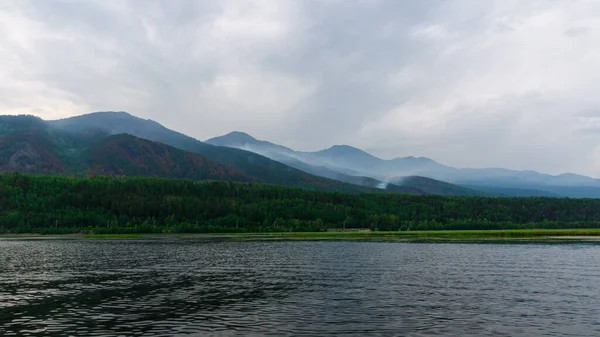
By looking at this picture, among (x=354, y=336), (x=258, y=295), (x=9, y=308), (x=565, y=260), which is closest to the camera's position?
(x=354, y=336)

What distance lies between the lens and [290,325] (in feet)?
139

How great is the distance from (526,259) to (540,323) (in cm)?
6565

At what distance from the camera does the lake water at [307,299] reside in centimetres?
4125

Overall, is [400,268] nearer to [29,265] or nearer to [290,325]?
[290,325]

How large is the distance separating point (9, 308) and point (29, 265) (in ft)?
177

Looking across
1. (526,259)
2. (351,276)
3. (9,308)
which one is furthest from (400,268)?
(9,308)

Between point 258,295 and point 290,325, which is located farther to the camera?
point 258,295

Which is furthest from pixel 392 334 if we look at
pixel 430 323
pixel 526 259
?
pixel 526 259

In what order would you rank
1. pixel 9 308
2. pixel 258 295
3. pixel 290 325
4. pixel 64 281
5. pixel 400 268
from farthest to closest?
1. pixel 400 268
2. pixel 64 281
3. pixel 258 295
4. pixel 9 308
5. pixel 290 325

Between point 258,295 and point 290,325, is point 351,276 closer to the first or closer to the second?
point 258,295

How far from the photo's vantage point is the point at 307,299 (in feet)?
184

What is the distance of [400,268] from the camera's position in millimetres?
87750

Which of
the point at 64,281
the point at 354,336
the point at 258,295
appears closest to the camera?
the point at 354,336

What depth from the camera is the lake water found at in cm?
4125
